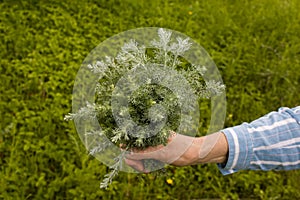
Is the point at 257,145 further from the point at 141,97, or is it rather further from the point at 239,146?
the point at 141,97

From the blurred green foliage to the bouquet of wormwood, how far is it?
1.00 metres

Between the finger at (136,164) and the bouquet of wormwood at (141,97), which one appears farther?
the finger at (136,164)

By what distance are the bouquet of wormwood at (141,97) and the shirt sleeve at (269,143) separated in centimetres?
31

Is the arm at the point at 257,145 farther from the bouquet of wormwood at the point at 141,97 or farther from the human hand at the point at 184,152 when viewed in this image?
the bouquet of wormwood at the point at 141,97

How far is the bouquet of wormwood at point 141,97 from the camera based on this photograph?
970 mm

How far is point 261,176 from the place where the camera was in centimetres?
256

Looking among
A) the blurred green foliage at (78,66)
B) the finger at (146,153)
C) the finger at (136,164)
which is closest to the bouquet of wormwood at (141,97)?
the finger at (146,153)

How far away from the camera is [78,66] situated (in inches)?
118

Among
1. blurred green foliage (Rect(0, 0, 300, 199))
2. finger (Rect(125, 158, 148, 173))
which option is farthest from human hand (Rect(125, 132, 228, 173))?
blurred green foliage (Rect(0, 0, 300, 199))

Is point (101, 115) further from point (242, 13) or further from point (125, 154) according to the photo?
point (242, 13)

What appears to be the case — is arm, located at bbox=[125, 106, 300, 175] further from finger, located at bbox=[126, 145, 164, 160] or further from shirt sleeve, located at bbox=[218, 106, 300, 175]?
finger, located at bbox=[126, 145, 164, 160]

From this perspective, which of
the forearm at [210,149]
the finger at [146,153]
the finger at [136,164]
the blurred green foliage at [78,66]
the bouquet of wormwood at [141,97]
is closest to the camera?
the bouquet of wormwood at [141,97]

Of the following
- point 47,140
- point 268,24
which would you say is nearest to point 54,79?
point 47,140

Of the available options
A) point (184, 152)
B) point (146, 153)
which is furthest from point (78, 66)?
point (146, 153)
